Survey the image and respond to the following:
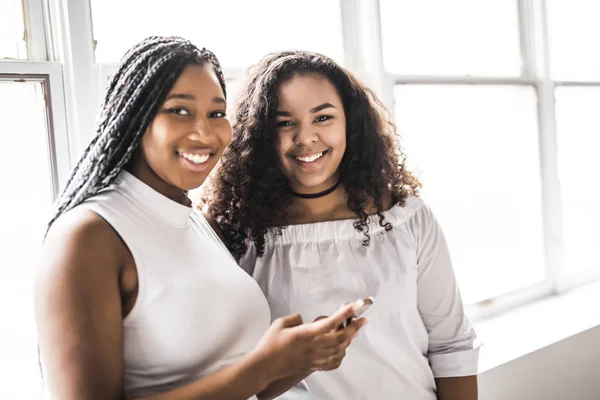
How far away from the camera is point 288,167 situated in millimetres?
1534

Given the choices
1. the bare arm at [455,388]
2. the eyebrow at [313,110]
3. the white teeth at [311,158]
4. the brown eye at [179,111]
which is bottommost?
the bare arm at [455,388]

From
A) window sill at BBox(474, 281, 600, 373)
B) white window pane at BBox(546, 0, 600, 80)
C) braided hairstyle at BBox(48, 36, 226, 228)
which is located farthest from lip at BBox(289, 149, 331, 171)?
white window pane at BBox(546, 0, 600, 80)

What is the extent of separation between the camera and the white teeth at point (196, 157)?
107 centimetres

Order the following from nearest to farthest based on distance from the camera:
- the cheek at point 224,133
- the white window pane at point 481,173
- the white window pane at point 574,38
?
the cheek at point 224,133
the white window pane at point 481,173
the white window pane at point 574,38

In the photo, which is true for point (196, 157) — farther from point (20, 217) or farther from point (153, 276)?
point (20, 217)

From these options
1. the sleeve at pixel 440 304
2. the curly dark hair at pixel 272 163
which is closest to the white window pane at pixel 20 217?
the curly dark hair at pixel 272 163

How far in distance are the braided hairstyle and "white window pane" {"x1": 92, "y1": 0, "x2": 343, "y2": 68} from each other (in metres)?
0.63

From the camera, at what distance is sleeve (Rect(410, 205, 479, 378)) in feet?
5.34

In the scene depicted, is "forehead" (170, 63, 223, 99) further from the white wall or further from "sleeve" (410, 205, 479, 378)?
the white wall

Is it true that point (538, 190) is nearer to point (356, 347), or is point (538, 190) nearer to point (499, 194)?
→ point (499, 194)

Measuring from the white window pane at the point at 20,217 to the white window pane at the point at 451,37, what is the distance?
4.47ft

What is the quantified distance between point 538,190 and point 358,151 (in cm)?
174

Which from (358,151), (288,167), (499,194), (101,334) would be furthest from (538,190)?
(101,334)

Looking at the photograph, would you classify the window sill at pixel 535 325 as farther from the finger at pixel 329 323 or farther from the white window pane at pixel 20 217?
the white window pane at pixel 20 217
